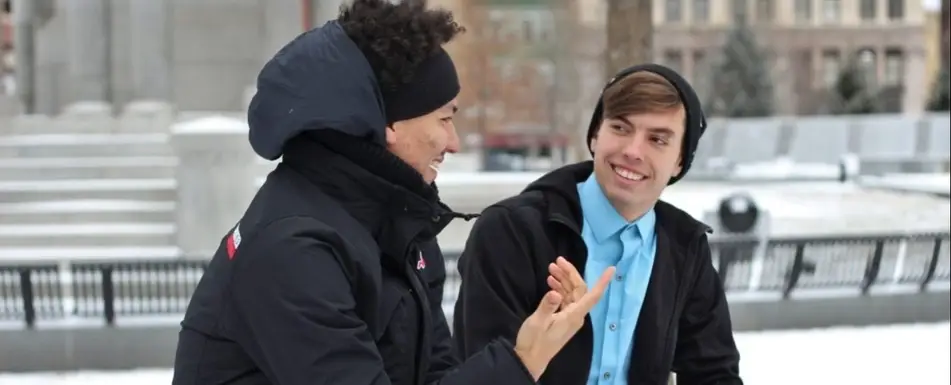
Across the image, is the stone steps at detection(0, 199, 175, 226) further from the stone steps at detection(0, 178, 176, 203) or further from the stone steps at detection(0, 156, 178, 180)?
the stone steps at detection(0, 156, 178, 180)

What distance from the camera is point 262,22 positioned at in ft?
56.6

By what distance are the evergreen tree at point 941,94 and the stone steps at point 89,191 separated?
3746 centimetres

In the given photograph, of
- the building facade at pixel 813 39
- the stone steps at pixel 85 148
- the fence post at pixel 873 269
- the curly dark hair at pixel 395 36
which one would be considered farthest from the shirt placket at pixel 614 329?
the building facade at pixel 813 39

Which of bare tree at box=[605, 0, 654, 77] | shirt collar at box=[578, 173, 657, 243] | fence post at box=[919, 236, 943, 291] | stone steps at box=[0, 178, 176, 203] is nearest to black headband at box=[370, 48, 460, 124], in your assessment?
shirt collar at box=[578, 173, 657, 243]

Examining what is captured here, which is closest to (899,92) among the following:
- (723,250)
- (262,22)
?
(262,22)

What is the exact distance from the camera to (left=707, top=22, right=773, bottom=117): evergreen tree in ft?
159

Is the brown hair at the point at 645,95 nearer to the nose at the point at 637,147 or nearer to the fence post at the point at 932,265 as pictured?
the nose at the point at 637,147

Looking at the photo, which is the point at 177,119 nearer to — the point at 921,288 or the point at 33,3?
the point at 33,3

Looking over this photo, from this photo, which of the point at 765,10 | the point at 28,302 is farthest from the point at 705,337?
the point at 765,10

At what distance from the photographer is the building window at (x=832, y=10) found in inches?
2490

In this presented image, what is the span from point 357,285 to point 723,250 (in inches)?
316

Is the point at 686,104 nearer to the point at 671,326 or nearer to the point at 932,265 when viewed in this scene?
the point at 671,326

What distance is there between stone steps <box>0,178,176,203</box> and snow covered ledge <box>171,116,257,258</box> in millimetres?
2008

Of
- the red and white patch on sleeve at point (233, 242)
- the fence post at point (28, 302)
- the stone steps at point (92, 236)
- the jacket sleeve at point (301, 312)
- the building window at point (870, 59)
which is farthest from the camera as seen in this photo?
the building window at point (870, 59)
